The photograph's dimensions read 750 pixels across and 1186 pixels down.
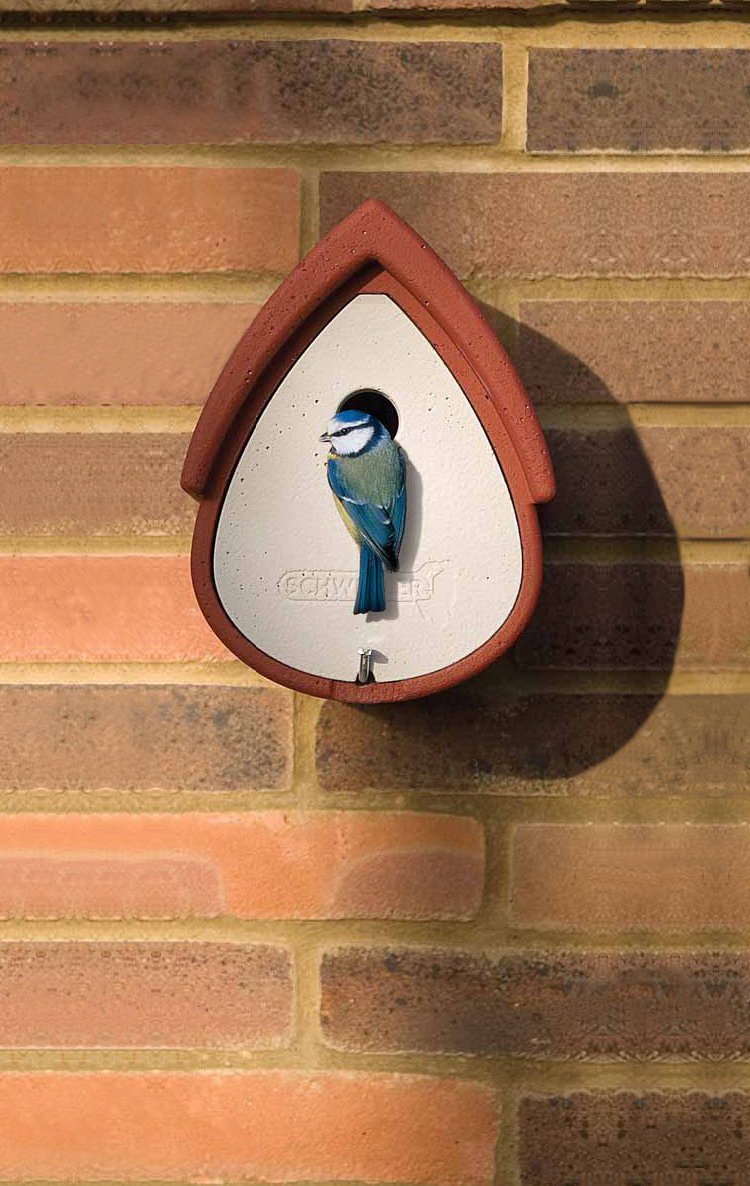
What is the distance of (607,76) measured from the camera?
78 centimetres

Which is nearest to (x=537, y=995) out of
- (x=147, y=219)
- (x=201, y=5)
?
(x=147, y=219)

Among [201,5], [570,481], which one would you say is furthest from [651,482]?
[201,5]

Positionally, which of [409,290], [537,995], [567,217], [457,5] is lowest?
[537,995]

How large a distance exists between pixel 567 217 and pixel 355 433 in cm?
28

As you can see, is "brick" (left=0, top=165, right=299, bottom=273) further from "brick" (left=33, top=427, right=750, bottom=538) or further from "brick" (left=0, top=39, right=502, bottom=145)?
"brick" (left=33, top=427, right=750, bottom=538)

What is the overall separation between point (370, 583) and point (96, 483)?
26cm

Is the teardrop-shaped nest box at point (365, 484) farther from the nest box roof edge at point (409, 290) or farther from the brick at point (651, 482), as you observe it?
the brick at point (651, 482)

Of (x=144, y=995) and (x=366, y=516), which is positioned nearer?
(x=366, y=516)

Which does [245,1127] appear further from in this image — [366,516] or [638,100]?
[638,100]

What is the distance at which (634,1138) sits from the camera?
2.67ft

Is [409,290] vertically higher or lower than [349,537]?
higher

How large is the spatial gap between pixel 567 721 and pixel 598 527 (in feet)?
0.50

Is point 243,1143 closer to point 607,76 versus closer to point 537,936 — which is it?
point 537,936

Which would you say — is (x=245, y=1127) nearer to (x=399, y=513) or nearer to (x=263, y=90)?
(x=399, y=513)
